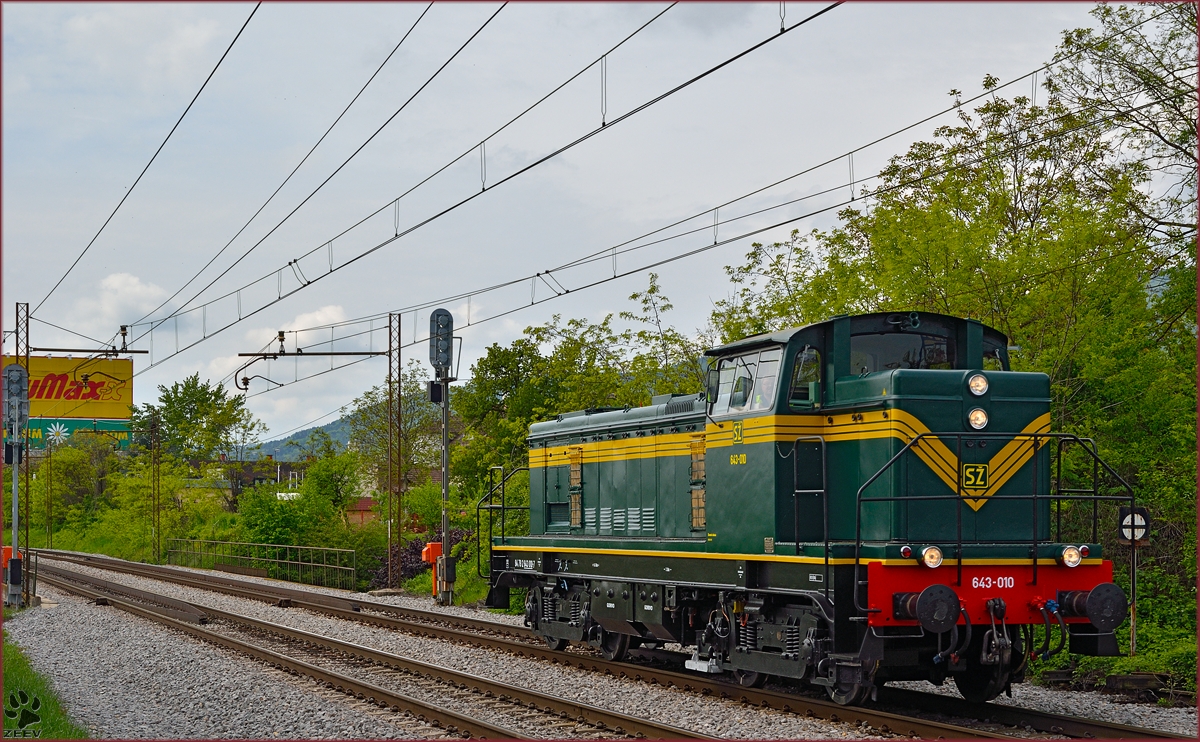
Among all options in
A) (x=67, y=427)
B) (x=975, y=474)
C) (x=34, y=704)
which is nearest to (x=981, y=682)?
(x=975, y=474)

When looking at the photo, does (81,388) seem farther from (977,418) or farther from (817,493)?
(977,418)

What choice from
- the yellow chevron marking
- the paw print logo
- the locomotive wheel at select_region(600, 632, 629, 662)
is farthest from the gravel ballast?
the yellow chevron marking

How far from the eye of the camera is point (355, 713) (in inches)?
433

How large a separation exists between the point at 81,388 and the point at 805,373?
48625 mm

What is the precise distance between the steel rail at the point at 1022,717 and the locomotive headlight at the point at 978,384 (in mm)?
2918

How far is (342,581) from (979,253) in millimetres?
20171

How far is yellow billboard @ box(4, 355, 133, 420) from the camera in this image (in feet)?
164

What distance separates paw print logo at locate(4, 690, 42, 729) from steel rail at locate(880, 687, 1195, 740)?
8.28 m

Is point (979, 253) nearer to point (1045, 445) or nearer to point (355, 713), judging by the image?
point (1045, 445)

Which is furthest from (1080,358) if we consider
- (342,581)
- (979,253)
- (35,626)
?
(342,581)

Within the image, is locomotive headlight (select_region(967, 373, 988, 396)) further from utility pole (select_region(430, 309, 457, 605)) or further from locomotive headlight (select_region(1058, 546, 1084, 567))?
utility pole (select_region(430, 309, 457, 605))

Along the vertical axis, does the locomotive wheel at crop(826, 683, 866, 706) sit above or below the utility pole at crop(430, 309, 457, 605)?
below

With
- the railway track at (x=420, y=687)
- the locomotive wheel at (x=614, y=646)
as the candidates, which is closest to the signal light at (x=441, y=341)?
the railway track at (x=420, y=687)

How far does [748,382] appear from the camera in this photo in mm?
10922
